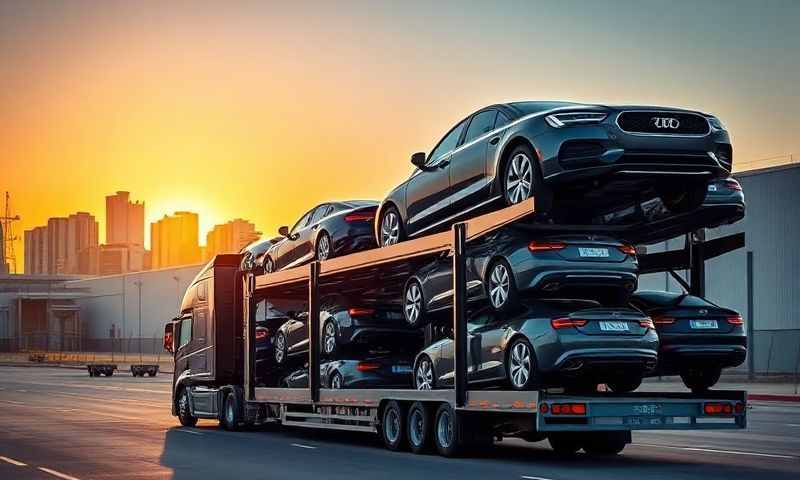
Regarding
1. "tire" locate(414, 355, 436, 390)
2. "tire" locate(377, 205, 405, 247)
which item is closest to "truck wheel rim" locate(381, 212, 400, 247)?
"tire" locate(377, 205, 405, 247)

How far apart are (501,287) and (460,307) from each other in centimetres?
77

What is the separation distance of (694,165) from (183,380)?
45.5 feet

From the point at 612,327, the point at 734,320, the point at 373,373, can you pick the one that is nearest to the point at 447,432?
the point at 373,373

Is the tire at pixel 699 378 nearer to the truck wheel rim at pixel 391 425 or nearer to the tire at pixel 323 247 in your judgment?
the truck wheel rim at pixel 391 425

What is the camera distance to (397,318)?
1778 cm

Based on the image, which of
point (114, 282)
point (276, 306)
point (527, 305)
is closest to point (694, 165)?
point (527, 305)

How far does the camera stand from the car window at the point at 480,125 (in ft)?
48.0

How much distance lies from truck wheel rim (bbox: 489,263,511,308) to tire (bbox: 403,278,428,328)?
1.90m

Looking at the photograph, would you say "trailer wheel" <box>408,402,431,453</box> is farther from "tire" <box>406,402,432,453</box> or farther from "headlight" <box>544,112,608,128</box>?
"headlight" <box>544,112,608,128</box>

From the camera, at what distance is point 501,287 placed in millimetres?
13609

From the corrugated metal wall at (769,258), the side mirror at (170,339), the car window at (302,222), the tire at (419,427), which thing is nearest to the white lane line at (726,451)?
the tire at (419,427)

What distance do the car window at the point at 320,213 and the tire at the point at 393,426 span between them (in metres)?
4.08

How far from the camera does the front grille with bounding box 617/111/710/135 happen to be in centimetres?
1300

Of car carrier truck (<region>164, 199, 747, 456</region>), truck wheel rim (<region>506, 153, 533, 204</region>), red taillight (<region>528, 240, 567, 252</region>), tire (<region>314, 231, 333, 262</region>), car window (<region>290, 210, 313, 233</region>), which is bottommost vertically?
car carrier truck (<region>164, 199, 747, 456</region>)
